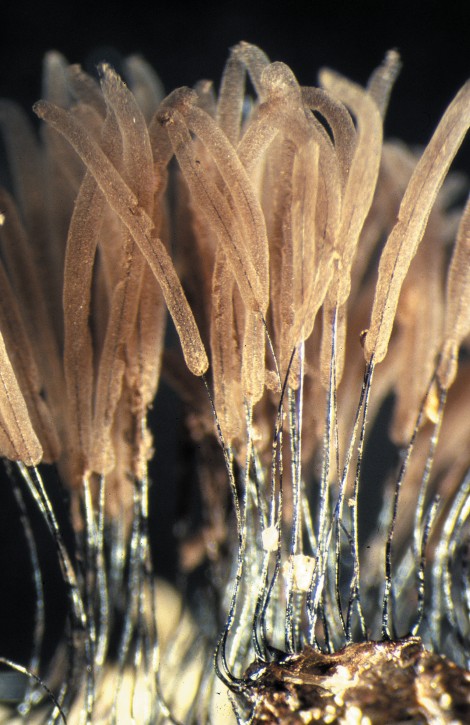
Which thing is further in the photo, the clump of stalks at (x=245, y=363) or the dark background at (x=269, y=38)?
the dark background at (x=269, y=38)

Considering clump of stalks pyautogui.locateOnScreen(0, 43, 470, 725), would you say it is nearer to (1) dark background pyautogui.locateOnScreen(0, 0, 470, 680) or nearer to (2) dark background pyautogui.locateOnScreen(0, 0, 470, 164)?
(1) dark background pyautogui.locateOnScreen(0, 0, 470, 680)

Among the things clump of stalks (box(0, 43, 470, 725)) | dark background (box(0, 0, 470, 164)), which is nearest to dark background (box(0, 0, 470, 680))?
dark background (box(0, 0, 470, 164))

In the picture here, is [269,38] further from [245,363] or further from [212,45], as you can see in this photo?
[245,363]

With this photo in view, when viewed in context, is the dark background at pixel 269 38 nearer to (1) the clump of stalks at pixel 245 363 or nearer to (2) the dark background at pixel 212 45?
(2) the dark background at pixel 212 45

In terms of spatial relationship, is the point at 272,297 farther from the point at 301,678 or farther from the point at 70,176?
the point at 301,678

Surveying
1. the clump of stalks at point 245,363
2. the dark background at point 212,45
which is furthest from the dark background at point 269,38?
the clump of stalks at point 245,363

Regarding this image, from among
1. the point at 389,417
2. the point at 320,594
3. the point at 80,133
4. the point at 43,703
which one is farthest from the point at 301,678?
the point at 389,417
